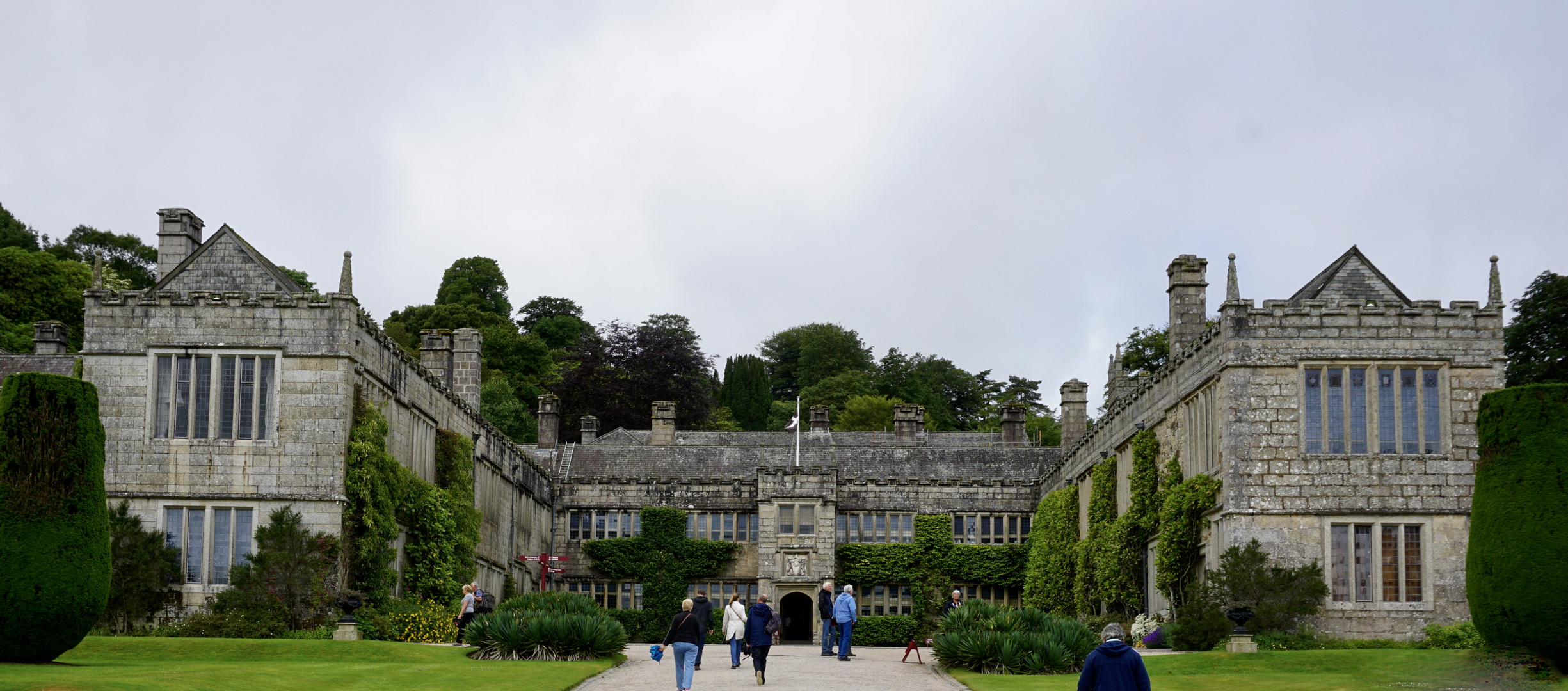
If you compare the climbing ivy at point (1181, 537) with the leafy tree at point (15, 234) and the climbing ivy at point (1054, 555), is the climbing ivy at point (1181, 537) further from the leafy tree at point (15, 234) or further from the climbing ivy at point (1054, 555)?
the leafy tree at point (15, 234)

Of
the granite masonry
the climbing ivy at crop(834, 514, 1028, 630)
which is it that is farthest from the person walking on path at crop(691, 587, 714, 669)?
the climbing ivy at crop(834, 514, 1028, 630)

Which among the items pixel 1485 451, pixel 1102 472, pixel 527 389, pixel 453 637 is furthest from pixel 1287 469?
pixel 527 389

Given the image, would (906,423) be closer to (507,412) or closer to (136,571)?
(507,412)

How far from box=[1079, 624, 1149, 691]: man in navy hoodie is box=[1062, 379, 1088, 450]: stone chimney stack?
120ft

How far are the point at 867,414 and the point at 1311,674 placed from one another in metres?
63.5

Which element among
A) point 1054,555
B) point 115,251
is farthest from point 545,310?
point 1054,555

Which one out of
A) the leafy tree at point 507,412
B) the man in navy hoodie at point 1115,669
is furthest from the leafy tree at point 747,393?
the man in navy hoodie at point 1115,669

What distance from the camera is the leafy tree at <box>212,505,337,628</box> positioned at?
29422 mm

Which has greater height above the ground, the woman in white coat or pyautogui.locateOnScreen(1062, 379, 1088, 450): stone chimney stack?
pyautogui.locateOnScreen(1062, 379, 1088, 450): stone chimney stack

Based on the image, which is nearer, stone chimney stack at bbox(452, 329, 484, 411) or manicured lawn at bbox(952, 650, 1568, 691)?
manicured lawn at bbox(952, 650, 1568, 691)

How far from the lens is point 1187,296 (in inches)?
1366

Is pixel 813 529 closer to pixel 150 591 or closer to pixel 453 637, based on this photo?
pixel 453 637

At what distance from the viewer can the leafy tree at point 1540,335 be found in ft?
142

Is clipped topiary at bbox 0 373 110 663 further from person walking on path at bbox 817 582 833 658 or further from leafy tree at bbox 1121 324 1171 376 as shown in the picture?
leafy tree at bbox 1121 324 1171 376
